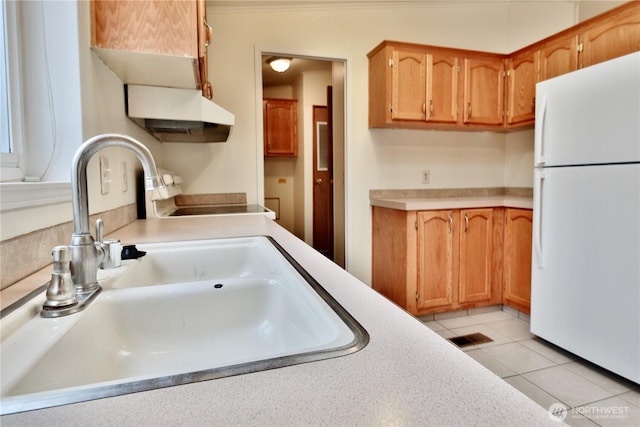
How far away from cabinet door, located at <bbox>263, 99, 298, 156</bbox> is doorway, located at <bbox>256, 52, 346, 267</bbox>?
→ 0.10 m

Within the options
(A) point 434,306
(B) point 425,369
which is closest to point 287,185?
(A) point 434,306

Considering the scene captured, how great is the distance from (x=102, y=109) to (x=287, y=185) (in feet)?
13.0

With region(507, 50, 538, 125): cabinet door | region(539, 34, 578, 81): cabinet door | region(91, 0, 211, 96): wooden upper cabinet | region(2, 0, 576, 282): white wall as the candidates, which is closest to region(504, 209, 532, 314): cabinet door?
region(2, 0, 576, 282): white wall

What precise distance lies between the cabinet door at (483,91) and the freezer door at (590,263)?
0.92m

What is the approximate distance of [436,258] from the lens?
2.68 m

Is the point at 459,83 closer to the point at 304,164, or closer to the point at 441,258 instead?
the point at 441,258

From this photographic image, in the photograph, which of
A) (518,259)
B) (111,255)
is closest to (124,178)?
(111,255)

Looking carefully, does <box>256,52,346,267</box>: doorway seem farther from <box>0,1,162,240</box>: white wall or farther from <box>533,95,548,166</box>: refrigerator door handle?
<box>0,1,162,240</box>: white wall

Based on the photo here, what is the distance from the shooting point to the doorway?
358cm

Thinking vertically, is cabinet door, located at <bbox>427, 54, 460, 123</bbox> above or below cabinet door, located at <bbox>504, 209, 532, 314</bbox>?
above

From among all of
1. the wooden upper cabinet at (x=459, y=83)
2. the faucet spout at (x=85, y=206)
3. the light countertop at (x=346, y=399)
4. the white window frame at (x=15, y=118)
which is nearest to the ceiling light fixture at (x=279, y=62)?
the wooden upper cabinet at (x=459, y=83)

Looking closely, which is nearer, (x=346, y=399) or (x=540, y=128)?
(x=346, y=399)

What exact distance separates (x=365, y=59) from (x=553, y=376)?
2.55 meters

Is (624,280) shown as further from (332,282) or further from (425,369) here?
(425,369)
